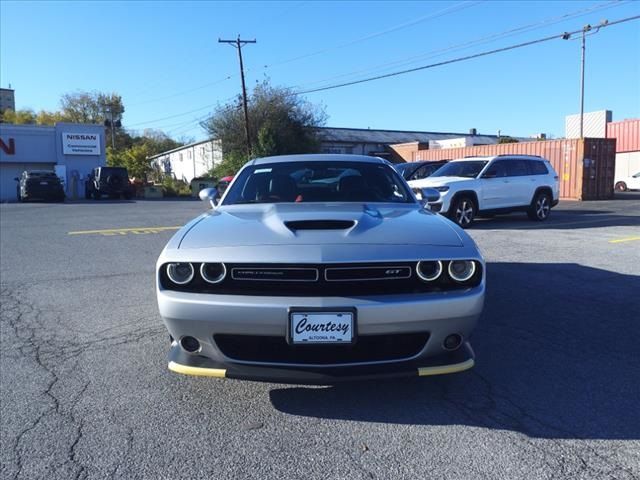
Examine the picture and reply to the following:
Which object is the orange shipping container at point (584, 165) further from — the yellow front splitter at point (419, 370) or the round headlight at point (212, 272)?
the round headlight at point (212, 272)

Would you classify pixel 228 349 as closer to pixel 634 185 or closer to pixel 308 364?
pixel 308 364

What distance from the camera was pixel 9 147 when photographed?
35188 mm

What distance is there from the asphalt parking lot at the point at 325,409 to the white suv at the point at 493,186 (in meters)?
7.01

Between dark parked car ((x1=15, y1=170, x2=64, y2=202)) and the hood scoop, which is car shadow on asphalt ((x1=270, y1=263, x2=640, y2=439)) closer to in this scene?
the hood scoop

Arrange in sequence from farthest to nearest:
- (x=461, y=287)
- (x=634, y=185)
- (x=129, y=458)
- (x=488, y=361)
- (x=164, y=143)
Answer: (x=164, y=143) < (x=634, y=185) < (x=488, y=361) < (x=461, y=287) < (x=129, y=458)

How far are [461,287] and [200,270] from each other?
1505 millimetres

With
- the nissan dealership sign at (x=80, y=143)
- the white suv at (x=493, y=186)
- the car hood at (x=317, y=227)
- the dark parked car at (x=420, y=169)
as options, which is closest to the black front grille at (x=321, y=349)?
the car hood at (x=317, y=227)

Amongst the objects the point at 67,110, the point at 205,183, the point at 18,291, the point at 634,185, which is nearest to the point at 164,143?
the point at 67,110

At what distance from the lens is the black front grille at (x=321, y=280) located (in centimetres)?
296

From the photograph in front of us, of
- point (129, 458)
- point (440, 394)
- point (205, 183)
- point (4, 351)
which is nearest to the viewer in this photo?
point (129, 458)

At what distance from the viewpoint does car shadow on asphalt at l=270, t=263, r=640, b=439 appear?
310cm

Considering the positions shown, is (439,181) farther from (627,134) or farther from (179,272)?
(627,134)

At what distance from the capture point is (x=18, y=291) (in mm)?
6457

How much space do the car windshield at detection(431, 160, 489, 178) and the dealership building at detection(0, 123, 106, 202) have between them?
3023 cm
